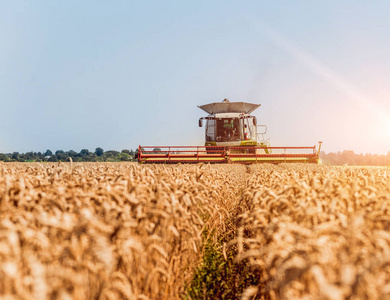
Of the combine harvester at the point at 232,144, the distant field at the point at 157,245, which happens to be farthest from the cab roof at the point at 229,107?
the distant field at the point at 157,245

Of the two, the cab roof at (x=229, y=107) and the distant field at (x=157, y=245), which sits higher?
the cab roof at (x=229, y=107)

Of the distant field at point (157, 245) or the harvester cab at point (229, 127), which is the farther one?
the harvester cab at point (229, 127)

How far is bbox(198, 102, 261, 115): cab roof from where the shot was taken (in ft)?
80.4

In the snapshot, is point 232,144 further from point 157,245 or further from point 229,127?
point 157,245

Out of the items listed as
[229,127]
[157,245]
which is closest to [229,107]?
[229,127]

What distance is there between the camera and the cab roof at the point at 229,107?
24.5m

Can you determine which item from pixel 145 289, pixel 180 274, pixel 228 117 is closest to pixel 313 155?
pixel 228 117

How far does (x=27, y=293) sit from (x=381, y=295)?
1670 millimetres

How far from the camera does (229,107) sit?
81.4 feet

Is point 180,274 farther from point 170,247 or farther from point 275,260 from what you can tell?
point 275,260

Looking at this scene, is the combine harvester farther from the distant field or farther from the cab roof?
the distant field

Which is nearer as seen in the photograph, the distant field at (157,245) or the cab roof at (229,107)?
the distant field at (157,245)

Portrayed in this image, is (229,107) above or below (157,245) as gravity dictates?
above

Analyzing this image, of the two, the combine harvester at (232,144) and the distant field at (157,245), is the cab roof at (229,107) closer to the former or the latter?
the combine harvester at (232,144)
